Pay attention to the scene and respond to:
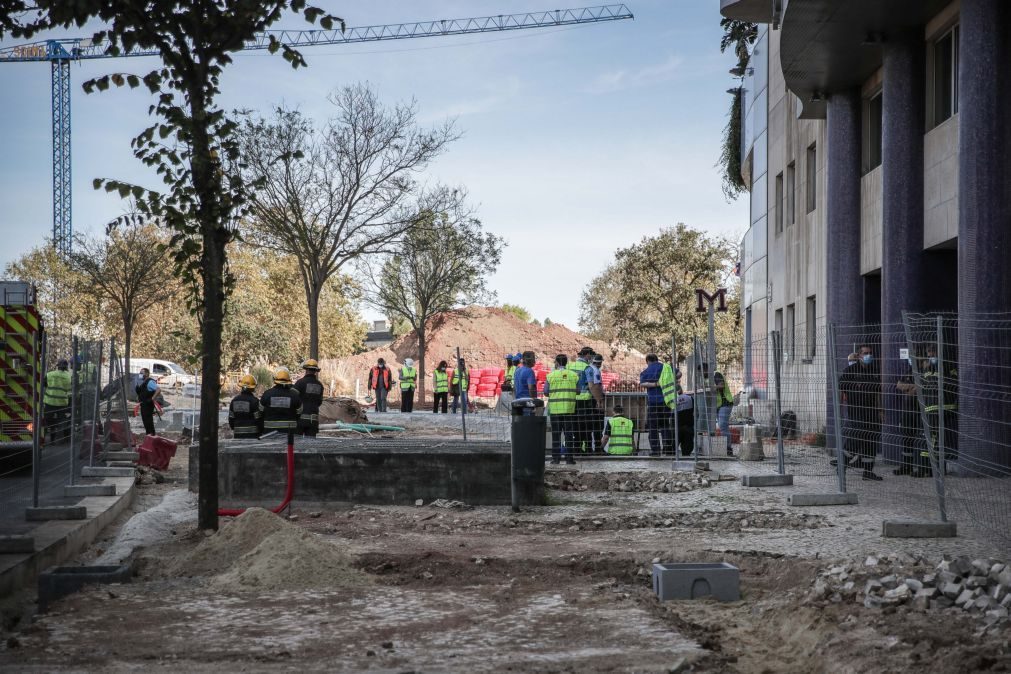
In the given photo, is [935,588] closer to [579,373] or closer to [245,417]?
[245,417]

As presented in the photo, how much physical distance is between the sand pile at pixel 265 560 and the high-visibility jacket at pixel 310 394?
24.8 ft

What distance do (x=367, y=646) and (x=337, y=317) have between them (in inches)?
2145

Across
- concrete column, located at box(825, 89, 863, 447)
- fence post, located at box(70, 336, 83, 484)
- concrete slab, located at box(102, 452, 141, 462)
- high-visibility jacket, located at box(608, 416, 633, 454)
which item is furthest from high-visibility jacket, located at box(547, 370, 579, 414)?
fence post, located at box(70, 336, 83, 484)

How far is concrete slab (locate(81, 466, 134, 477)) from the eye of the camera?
14.6 meters

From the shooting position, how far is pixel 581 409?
17547 mm

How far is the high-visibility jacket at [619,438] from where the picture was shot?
17.7m

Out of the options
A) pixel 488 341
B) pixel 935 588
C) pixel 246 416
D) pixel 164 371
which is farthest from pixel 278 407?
pixel 488 341

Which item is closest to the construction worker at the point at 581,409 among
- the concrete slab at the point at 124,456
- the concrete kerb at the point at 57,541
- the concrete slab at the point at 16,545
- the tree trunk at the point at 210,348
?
the concrete slab at the point at 124,456

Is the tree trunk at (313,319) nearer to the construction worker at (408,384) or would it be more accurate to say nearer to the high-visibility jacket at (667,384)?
the construction worker at (408,384)

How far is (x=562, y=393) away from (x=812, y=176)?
10389mm

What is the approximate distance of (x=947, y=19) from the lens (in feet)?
52.1

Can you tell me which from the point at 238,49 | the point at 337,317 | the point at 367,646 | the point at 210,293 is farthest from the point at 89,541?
the point at 337,317

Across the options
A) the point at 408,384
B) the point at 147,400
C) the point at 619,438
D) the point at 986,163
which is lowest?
the point at 619,438

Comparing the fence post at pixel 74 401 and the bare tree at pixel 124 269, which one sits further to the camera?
the bare tree at pixel 124 269
